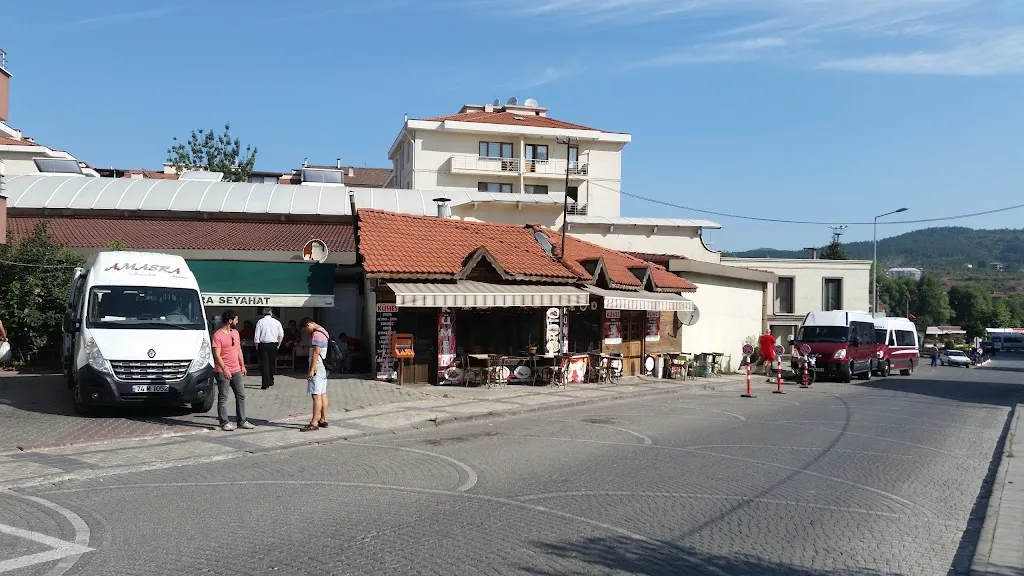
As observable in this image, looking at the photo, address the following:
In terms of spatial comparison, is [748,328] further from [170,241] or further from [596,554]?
[596,554]

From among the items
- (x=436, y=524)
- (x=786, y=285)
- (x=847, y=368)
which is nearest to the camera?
(x=436, y=524)

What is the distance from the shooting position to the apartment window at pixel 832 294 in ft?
173

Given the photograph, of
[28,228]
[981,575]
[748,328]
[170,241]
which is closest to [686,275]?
[748,328]

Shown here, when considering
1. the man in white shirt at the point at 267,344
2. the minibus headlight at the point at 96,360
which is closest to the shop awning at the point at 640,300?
the man in white shirt at the point at 267,344

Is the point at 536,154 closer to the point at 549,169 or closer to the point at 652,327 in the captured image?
the point at 549,169

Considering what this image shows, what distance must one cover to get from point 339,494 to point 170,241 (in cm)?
2240

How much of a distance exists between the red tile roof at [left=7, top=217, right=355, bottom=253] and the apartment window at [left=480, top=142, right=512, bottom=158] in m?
27.6

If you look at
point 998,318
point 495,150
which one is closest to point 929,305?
point 998,318

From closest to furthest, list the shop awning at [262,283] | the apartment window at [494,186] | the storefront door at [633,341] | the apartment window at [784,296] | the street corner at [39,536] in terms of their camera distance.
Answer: the street corner at [39,536]
the shop awning at [262,283]
the storefront door at [633,341]
the apartment window at [784,296]
the apartment window at [494,186]

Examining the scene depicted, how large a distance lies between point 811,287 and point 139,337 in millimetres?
45673

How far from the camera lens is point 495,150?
194 feet

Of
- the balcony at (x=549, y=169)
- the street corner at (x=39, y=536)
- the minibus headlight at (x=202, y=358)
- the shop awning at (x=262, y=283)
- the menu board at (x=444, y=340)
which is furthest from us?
the balcony at (x=549, y=169)

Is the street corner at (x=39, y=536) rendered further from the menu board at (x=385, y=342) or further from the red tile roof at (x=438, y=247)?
the menu board at (x=385, y=342)

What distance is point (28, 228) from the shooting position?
29.2 metres
